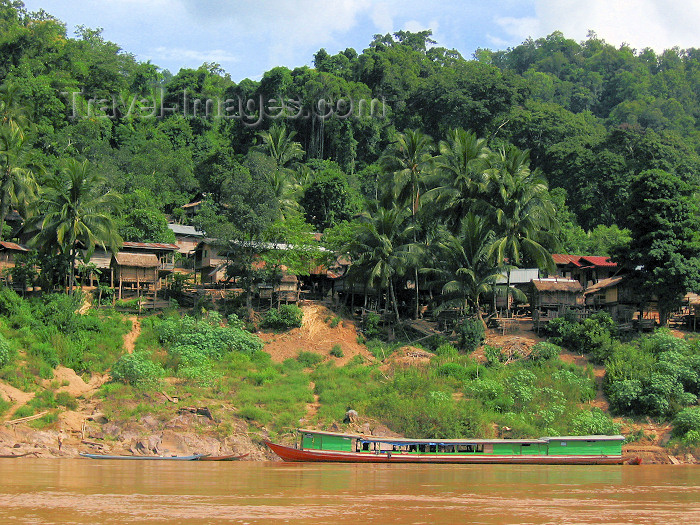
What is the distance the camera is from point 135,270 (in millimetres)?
45562

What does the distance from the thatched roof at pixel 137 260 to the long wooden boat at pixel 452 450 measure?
1723cm

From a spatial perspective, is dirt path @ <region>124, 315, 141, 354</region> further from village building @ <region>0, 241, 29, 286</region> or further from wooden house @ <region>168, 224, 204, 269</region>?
wooden house @ <region>168, 224, 204, 269</region>

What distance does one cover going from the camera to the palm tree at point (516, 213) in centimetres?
4328

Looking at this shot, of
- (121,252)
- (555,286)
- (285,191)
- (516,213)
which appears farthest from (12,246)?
(555,286)

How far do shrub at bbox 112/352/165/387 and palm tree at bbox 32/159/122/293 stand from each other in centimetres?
712

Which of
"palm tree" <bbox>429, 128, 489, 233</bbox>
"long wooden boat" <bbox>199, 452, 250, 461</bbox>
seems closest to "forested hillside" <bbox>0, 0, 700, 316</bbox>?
"palm tree" <bbox>429, 128, 489, 233</bbox>

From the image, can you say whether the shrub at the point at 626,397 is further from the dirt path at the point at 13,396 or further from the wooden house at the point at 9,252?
the wooden house at the point at 9,252

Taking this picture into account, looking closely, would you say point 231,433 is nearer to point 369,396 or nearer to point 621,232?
point 369,396

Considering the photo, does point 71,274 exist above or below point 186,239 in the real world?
below

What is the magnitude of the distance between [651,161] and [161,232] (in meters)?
37.3

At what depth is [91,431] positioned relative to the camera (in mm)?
32625

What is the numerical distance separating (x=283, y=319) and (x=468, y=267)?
1035 cm

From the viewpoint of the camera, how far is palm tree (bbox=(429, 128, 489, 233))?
150 ft

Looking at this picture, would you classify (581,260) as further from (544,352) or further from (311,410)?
(311,410)
